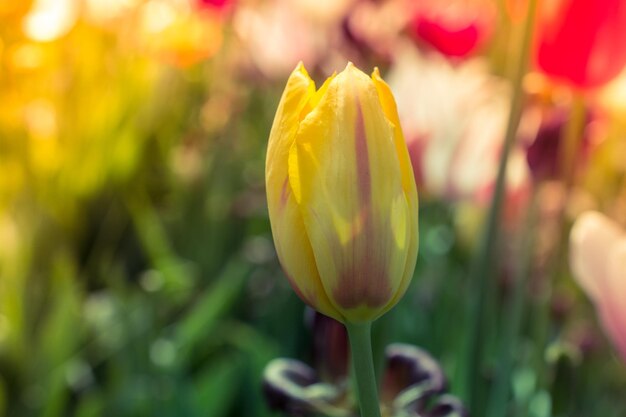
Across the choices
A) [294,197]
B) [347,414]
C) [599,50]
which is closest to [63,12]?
[599,50]

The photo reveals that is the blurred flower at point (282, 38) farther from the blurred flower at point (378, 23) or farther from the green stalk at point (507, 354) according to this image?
the green stalk at point (507, 354)

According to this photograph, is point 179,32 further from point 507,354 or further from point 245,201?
point 507,354

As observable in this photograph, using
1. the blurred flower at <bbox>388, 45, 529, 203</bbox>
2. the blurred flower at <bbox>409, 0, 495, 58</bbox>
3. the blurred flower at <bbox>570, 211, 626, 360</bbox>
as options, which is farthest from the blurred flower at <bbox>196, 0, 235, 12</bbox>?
the blurred flower at <bbox>570, 211, 626, 360</bbox>

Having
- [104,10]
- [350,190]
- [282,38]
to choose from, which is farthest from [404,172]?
[104,10]

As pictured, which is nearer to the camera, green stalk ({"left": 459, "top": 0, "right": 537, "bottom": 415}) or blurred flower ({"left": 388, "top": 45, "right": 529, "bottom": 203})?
green stalk ({"left": 459, "top": 0, "right": 537, "bottom": 415})

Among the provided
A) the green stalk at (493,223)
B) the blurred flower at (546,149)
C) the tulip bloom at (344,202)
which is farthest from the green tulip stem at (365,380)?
the blurred flower at (546,149)

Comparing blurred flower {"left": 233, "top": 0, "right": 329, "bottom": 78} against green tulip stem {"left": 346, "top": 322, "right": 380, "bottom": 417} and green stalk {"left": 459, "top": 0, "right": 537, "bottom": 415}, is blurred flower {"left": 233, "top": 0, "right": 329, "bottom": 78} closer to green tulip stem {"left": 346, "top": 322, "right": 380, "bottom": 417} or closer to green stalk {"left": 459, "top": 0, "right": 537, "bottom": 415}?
green stalk {"left": 459, "top": 0, "right": 537, "bottom": 415}

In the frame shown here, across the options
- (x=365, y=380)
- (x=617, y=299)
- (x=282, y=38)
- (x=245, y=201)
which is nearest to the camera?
(x=365, y=380)
